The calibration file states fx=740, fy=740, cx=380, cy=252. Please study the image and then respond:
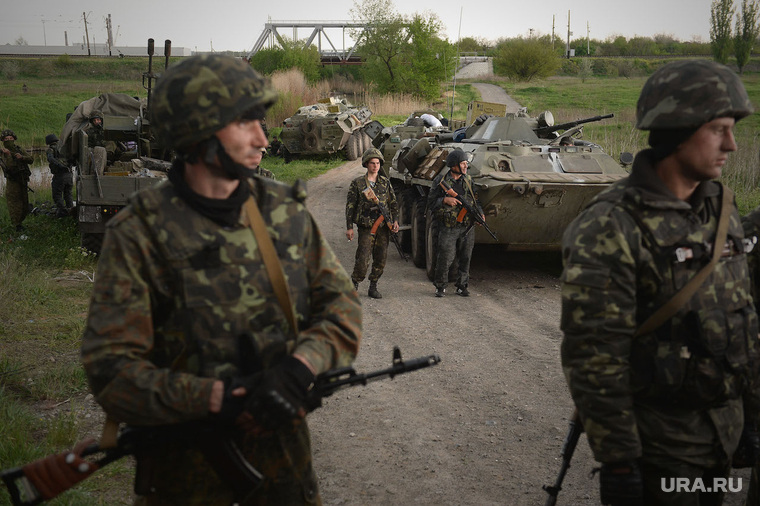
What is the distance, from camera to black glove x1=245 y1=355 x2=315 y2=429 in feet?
6.07

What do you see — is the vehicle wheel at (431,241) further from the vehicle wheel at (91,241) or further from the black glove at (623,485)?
the black glove at (623,485)

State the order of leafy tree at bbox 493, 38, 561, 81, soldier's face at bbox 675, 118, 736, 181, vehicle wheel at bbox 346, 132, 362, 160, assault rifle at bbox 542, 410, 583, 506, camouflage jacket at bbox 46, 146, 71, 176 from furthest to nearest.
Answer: leafy tree at bbox 493, 38, 561, 81, vehicle wheel at bbox 346, 132, 362, 160, camouflage jacket at bbox 46, 146, 71, 176, assault rifle at bbox 542, 410, 583, 506, soldier's face at bbox 675, 118, 736, 181

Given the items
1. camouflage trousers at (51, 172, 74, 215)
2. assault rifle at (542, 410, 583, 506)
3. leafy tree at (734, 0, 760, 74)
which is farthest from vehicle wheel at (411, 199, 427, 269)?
leafy tree at (734, 0, 760, 74)

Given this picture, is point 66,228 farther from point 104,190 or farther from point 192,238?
point 192,238

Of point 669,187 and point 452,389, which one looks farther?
point 452,389

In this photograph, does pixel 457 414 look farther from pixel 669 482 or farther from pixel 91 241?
pixel 91 241

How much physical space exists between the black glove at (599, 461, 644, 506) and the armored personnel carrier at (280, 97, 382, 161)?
1871 centimetres

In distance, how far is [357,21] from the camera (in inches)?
1821

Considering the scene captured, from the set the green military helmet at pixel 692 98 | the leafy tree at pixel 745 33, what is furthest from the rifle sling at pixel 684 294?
the leafy tree at pixel 745 33

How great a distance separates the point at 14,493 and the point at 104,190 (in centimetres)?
A: 806

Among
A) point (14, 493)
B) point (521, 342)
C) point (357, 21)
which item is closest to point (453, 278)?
point (521, 342)

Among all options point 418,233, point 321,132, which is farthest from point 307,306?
point 321,132

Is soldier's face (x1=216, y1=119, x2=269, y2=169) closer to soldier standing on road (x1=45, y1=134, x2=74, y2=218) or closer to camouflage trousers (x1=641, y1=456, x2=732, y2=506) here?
camouflage trousers (x1=641, y1=456, x2=732, y2=506)

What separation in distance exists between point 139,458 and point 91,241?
8.36 m
